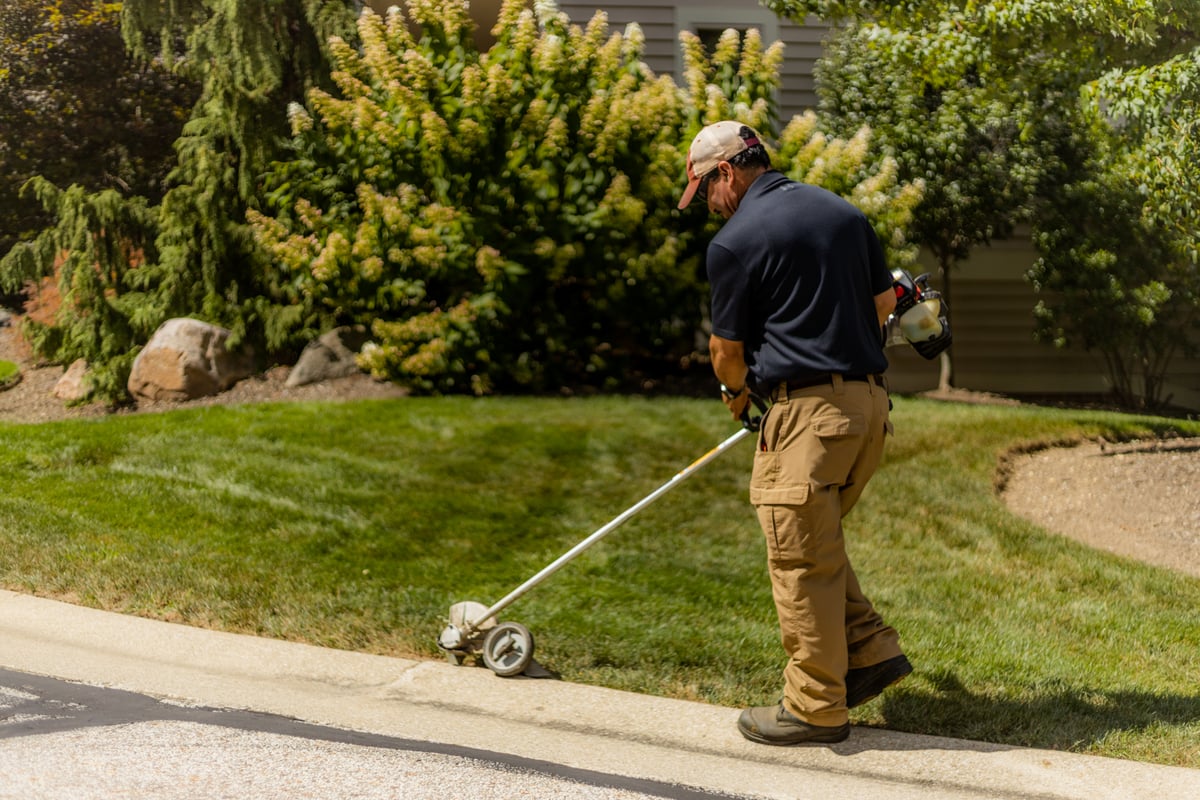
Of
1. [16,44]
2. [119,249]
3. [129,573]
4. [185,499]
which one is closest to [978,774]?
[129,573]

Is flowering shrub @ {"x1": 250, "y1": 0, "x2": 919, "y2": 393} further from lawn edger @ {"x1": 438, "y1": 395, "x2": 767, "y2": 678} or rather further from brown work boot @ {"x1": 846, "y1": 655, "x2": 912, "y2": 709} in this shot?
brown work boot @ {"x1": 846, "y1": 655, "x2": 912, "y2": 709}

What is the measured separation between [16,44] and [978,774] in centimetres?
1059

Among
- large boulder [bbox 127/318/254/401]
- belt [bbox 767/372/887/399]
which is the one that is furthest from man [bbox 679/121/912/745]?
large boulder [bbox 127/318/254/401]

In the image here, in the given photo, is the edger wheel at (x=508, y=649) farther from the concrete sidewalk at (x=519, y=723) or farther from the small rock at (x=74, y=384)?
the small rock at (x=74, y=384)

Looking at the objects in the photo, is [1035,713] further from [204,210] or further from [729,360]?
[204,210]

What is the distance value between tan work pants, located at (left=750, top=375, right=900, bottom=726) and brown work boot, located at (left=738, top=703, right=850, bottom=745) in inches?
1.2

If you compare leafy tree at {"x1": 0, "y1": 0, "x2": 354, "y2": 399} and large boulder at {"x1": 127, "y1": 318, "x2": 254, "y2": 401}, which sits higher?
leafy tree at {"x1": 0, "y1": 0, "x2": 354, "y2": 399}

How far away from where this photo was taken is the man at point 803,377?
370 cm

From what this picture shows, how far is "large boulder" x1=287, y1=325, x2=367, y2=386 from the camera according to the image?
10.5m

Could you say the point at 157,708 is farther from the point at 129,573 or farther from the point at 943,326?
the point at 943,326

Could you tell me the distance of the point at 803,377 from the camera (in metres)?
3.75

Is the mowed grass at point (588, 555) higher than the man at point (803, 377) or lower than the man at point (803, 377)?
lower

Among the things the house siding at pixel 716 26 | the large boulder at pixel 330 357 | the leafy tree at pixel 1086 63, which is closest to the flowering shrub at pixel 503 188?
the large boulder at pixel 330 357

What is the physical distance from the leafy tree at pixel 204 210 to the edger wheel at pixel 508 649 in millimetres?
6681
